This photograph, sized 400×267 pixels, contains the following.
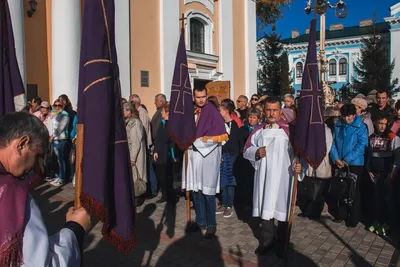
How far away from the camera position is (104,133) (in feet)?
7.25

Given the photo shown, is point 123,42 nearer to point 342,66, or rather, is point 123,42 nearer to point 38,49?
point 38,49

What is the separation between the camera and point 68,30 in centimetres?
1056

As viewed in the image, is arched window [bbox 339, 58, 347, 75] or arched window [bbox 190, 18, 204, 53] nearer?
arched window [bbox 190, 18, 204, 53]

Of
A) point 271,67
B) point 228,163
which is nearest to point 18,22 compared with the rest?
point 228,163

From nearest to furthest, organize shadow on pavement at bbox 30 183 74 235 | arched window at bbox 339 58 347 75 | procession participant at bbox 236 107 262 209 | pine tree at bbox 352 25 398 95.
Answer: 1. shadow on pavement at bbox 30 183 74 235
2. procession participant at bbox 236 107 262 209
3. pine tree at bbox 352 25 398 95
4. arched window at bbox 339 58 347 75

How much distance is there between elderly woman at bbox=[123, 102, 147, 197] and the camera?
632 centimetres

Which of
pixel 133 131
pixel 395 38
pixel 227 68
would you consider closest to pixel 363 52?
pixel 395 38

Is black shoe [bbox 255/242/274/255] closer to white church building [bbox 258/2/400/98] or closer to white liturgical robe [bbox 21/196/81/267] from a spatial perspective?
white liturgical robe [bbox 21/196/81/267]

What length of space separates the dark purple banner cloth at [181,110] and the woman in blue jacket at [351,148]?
2.29 metres

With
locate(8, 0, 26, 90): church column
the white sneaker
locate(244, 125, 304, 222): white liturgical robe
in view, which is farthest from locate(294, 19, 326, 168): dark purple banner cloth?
locate(8, 0, 26, 90): church column

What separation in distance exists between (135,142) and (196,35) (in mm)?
10316

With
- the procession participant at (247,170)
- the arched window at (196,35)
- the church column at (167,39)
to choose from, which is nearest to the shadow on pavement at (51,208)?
the procession participant at (247,170)

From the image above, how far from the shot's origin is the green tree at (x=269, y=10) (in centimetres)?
2384

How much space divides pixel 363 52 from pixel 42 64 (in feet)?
105
